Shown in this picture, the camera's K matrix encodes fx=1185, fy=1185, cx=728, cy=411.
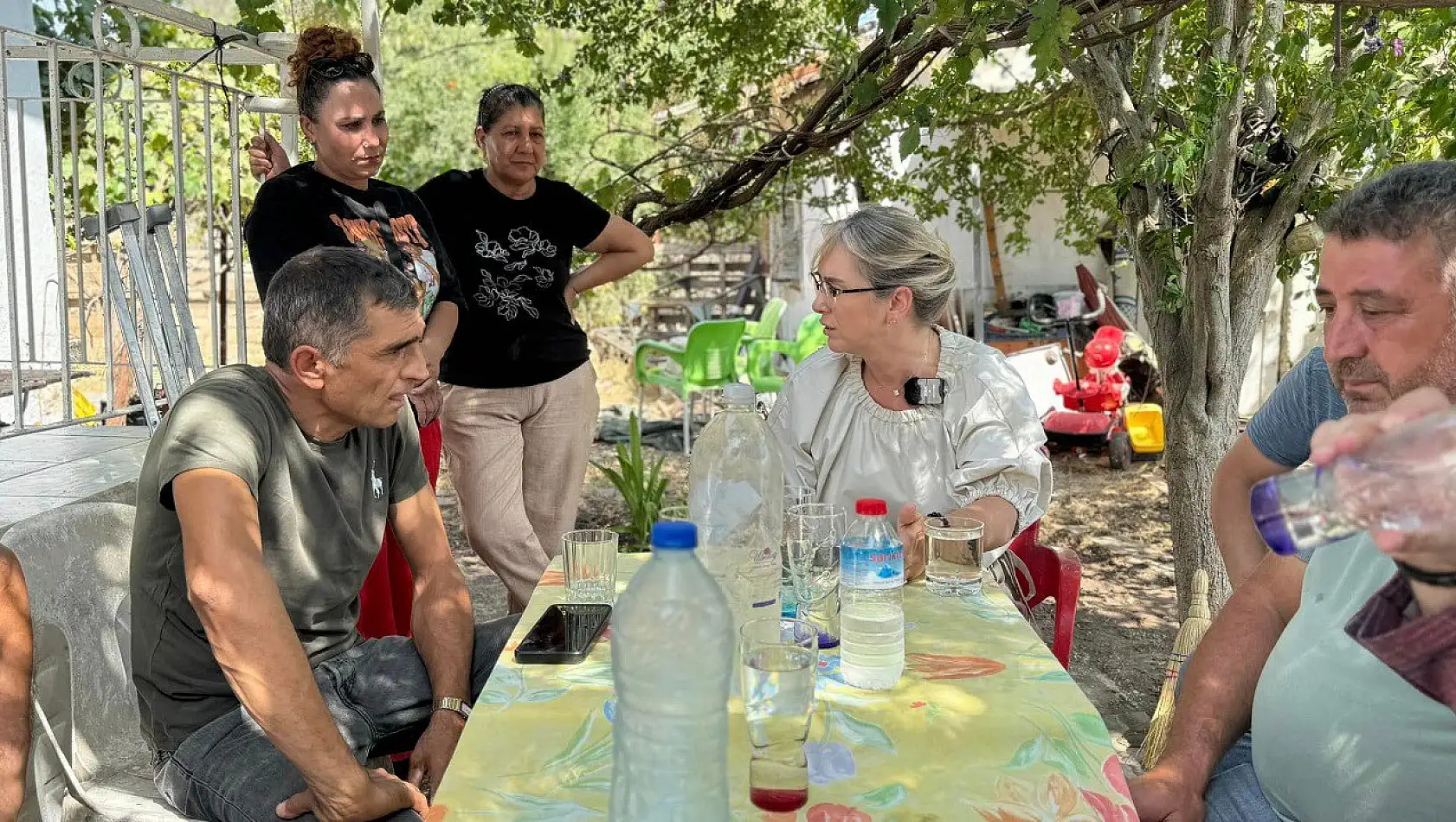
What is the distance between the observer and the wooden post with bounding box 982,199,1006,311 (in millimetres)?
11867

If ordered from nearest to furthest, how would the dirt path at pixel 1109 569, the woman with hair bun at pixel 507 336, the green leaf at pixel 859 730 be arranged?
the green leaf at pixel 859 730
the woman with hair bun at pixel 507 336
the dirt path at pixel 1109 569

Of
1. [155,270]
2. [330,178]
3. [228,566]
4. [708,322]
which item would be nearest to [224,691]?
[228,566]

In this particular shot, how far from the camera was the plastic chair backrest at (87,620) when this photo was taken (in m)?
2.15

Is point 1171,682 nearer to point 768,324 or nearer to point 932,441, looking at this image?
point 932,441

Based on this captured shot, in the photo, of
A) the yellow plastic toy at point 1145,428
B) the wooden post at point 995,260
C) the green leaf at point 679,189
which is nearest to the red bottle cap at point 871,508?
the green leaf at point 679,189

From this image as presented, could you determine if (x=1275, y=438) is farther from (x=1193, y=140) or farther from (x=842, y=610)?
(x=1193, y=140)

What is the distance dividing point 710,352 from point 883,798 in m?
7.33

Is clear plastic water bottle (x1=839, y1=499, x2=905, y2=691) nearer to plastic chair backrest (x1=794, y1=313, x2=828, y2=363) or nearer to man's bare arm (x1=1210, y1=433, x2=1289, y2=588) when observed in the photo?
man's bare arm (x1=1210, y1=433, x2=1289, y2=588)

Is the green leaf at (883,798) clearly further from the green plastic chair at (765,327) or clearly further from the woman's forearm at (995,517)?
the green plastic chair at (765,327)

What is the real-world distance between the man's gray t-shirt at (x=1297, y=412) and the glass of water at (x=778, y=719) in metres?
1.31

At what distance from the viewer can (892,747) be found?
1569 mm

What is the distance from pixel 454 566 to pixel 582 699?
3.12 feet

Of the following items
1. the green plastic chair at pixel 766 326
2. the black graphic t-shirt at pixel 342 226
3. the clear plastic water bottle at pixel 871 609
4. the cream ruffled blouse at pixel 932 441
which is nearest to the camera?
the clear plastic water bottle at pixel 871 609

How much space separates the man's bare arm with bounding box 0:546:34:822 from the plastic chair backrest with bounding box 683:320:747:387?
687 centimetres
